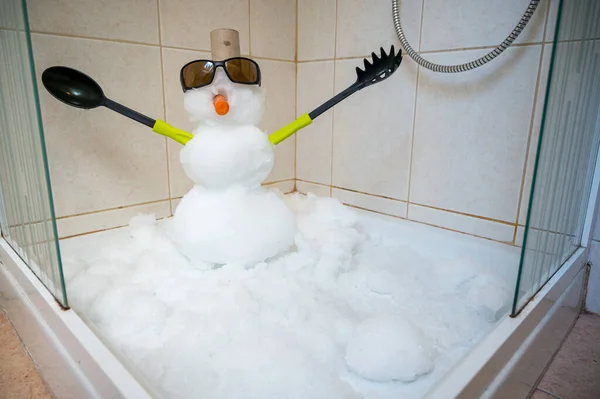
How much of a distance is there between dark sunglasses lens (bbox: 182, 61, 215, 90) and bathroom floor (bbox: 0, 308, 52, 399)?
1.74ft

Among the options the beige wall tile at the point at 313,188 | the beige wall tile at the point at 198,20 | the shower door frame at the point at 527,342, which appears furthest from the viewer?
the beige wall tile at the point at 313,188

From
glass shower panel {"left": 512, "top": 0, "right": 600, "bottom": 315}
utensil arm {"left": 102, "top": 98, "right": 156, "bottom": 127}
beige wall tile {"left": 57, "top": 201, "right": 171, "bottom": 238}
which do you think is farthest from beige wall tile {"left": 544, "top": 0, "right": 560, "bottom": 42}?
beige wall tile {"left": 57, "top": 201, "right": 171, "bottom": 238}

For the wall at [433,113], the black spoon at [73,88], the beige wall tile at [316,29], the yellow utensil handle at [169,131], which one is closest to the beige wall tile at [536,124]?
the wall at [433,113]

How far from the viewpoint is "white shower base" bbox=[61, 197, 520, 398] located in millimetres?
479

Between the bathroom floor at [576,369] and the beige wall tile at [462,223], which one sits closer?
the bathroom floor at [576,369]

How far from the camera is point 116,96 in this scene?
0.85 metres

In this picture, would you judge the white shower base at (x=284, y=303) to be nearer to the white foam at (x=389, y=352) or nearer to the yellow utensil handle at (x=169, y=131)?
the white foam at (x=389, y=352)

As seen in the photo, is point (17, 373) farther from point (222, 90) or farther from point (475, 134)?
point (475, 134)

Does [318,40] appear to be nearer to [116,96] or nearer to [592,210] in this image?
[116,96]

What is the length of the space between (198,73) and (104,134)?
0.34m

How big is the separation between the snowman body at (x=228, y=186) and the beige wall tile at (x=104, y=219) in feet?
0.86

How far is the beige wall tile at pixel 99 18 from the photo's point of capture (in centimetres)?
74

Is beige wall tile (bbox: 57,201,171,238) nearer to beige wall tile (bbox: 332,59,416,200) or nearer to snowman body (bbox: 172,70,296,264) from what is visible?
snowman body (bbox: 172,70,296,264)

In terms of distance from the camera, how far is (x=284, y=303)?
2.06ft
